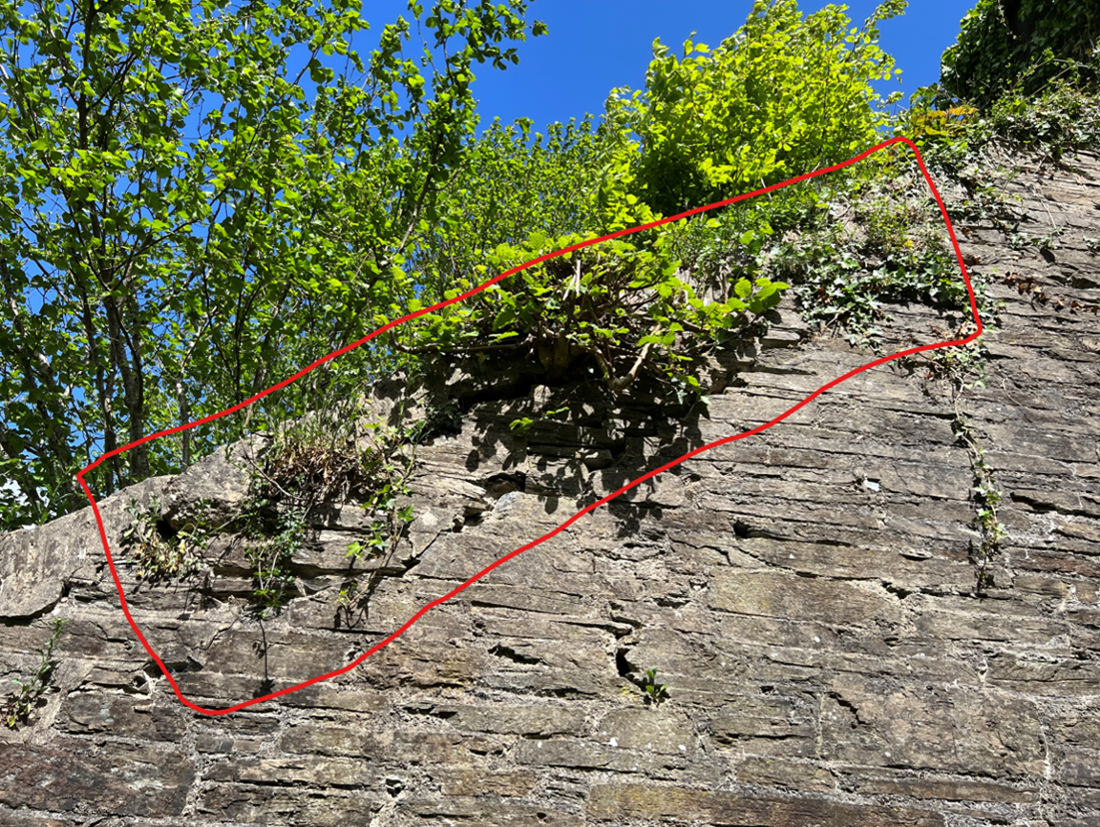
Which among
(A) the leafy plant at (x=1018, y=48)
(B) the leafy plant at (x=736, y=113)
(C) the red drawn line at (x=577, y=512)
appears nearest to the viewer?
(C) the red drawn line at (x=577, y=512)

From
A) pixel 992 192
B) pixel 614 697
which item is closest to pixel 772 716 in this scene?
pixel 614 697

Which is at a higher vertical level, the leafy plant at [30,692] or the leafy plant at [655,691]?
the leafy plant at [655,691]

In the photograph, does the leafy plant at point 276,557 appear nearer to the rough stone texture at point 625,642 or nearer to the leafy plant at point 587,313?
the rough stone texture at point 625,642

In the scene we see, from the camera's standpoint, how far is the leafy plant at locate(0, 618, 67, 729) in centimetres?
240

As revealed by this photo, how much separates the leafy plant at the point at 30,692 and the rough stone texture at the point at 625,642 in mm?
41

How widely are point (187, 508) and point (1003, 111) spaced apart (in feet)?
18.4

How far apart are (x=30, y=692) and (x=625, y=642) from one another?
2302mm

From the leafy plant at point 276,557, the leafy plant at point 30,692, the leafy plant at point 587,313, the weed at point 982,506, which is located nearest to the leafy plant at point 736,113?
the leafy plant at point 587,313

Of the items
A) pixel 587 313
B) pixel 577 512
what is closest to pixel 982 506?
pixel 577 512

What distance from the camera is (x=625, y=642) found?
267 cm

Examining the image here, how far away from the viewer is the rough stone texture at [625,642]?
239 cm

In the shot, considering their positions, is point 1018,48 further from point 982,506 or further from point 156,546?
point 156,546

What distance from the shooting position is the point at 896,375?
337cm

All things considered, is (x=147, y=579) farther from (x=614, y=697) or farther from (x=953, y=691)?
(x=953, y=691)
